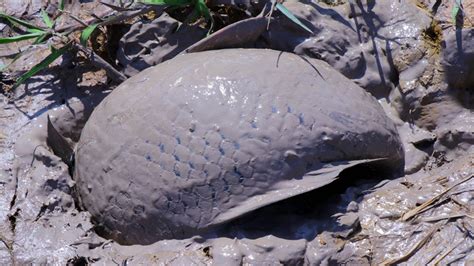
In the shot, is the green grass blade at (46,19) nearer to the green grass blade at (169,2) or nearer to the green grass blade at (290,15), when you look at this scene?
the green grass blade at (169,2)

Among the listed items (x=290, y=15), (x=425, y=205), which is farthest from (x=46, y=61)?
(x=425, y=205)

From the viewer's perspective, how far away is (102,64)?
126 inches

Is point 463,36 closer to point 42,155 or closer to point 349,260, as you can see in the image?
point 349,260

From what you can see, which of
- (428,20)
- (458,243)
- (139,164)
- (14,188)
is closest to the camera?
(458,243)

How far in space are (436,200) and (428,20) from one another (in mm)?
866

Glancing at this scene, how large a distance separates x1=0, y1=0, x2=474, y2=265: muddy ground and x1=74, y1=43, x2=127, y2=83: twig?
5 centimetres

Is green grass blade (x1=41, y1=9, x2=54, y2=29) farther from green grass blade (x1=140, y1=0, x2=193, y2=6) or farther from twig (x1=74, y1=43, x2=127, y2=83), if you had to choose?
green grass blade (x1=140, y1=0, x2=193, y2=6)

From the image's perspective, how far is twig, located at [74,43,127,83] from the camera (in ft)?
10.5

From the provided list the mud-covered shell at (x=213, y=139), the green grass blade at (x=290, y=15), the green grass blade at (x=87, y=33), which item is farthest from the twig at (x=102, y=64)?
the green grass blade at (x=290, y=15)

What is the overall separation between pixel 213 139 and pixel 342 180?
22.6 inches

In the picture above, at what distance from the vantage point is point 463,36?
120 inches

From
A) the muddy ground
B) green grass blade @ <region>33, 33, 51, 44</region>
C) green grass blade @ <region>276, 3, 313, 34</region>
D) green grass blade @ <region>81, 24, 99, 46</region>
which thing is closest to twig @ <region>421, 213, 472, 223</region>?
the muddy ground

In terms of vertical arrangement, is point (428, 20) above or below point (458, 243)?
above

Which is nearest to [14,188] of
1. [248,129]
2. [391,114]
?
[248,129]
